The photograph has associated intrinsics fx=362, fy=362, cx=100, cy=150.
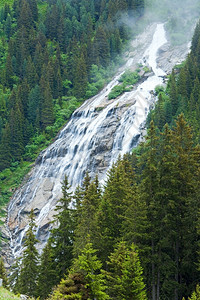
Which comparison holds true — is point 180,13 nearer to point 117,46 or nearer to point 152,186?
point 117,46

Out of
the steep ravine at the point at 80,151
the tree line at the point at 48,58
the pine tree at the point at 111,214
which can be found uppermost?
the tree line at the point at 48,58

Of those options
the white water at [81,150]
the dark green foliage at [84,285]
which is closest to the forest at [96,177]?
the dark green foliage at [84,285]

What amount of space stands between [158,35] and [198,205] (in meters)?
86.4

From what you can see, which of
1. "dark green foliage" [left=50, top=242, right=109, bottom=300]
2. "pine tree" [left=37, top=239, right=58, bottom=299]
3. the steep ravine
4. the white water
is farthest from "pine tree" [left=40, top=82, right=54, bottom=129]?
"dark green foliage" [left=50, top=242, right=109, bottom=300]

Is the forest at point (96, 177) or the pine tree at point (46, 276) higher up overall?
the forest at point (96, 177)

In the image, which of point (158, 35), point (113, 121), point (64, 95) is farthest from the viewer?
point (158, 35)

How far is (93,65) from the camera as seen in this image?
9125cm

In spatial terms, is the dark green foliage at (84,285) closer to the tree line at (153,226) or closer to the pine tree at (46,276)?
A: the tree line at (153,226)

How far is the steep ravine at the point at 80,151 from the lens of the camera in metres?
54.6

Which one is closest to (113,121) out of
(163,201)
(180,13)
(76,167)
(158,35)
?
(76,167)

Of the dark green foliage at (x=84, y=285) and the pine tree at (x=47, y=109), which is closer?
the dark green foliage at (x=84, y=285)

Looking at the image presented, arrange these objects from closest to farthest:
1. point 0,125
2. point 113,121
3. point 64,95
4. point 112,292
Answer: point 112,292 < point 113,121 < point 0,125 < point 64,95

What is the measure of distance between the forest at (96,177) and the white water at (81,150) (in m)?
3.25

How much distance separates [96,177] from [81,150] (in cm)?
2606
